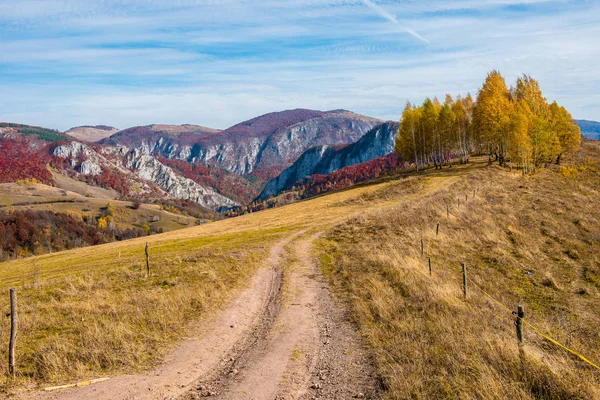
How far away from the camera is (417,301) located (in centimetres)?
1716

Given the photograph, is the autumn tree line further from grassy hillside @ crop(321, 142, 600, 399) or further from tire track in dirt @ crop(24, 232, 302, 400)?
tire track in dirt @ crop(24, 232, 302, 400)

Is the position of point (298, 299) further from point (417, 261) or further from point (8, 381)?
point (8, 381)

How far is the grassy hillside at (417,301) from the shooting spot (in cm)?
1068

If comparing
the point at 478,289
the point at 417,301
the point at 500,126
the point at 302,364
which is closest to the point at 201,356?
the point at 302,364

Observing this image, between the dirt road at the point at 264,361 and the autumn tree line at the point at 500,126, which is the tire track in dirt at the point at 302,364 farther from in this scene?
the autumn tree line at the point at 500,126

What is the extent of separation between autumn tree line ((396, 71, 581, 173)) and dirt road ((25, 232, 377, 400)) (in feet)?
208

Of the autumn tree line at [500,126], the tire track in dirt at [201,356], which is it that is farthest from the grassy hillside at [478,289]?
the autumn tree line at [500,126]

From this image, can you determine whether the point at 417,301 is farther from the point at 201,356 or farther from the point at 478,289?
the point at 201,356

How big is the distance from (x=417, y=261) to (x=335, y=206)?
44295 millimetres

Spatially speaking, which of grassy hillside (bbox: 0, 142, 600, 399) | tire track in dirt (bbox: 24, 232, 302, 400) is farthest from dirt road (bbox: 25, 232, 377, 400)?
grassy hillside (bbox: 0, 142, 600, 399)

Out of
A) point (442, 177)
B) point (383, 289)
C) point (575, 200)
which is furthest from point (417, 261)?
point (442, 177)

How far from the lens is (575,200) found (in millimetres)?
49844

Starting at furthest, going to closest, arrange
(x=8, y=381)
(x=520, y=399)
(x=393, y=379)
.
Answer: (x=8, y=381) < (x=393, y=379) < (x=520, y=399)

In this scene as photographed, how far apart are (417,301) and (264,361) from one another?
803 cm
